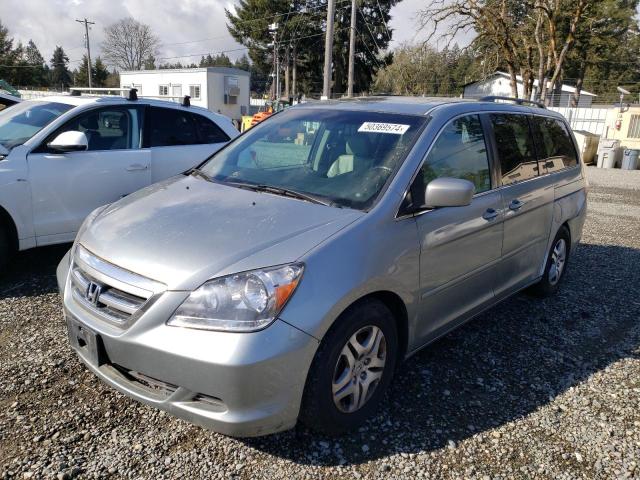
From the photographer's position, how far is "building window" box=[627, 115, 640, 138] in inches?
A: 794

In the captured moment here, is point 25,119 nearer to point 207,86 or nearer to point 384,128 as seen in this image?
point 384,128

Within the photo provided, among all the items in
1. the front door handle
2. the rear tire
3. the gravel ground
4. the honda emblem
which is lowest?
the gravel ground

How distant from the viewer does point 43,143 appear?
15.6 feet

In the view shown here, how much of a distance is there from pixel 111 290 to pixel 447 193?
1807 millimetres

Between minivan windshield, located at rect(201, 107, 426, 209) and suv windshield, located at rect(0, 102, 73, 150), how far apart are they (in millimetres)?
2218

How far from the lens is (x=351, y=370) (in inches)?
104

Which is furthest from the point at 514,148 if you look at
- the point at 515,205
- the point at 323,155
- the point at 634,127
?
the point at 634,127

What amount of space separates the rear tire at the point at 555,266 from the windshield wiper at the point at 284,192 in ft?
8.93

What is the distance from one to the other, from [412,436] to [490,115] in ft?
7.74

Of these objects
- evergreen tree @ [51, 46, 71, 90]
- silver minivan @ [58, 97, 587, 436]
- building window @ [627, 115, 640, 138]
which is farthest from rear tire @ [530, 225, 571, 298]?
evergreen tree @ [51, 46, 71, 90]

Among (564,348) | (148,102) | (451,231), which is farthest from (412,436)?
(148,102)

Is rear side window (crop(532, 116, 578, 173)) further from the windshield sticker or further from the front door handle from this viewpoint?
the front door handle

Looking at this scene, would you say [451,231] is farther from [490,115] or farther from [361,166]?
[490,115]

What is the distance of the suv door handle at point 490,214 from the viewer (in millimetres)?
3520
